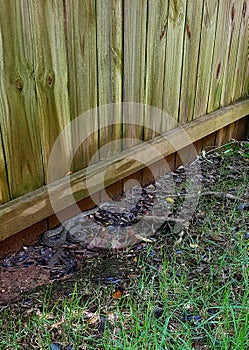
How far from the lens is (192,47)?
2.71m

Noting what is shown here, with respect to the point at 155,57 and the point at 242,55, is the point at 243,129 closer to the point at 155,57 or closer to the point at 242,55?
the point at 242,55

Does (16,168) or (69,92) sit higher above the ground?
(69,92)

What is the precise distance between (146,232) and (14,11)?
1283mm

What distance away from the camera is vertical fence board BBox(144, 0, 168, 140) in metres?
2.32

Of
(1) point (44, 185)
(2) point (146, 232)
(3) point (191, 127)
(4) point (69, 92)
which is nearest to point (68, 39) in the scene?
(4) point (69, 92)

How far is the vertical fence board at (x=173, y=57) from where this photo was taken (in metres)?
2.46

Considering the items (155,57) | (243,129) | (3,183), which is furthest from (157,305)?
(243,129)

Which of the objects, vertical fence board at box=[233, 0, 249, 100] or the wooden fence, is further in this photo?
vertical fence board at box=[233, 0, 249, 100]

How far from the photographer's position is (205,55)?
9.39 ft

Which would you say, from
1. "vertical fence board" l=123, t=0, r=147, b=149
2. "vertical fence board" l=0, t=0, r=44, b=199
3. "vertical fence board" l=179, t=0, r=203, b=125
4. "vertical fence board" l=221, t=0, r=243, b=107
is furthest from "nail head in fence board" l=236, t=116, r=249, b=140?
"vertical fence board" l=0, t=0, r=44, b=199

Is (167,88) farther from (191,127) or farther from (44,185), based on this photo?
(44,185)

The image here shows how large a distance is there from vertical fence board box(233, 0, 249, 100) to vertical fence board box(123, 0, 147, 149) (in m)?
1.19

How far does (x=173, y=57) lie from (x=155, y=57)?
0.19m

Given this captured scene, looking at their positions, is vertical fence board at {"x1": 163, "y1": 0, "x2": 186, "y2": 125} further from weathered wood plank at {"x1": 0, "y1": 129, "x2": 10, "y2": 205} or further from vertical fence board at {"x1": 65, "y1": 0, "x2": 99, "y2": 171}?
weathered wood plank at {"x1": 0, "y1": 129, "x2": 10, "y2": 205}
